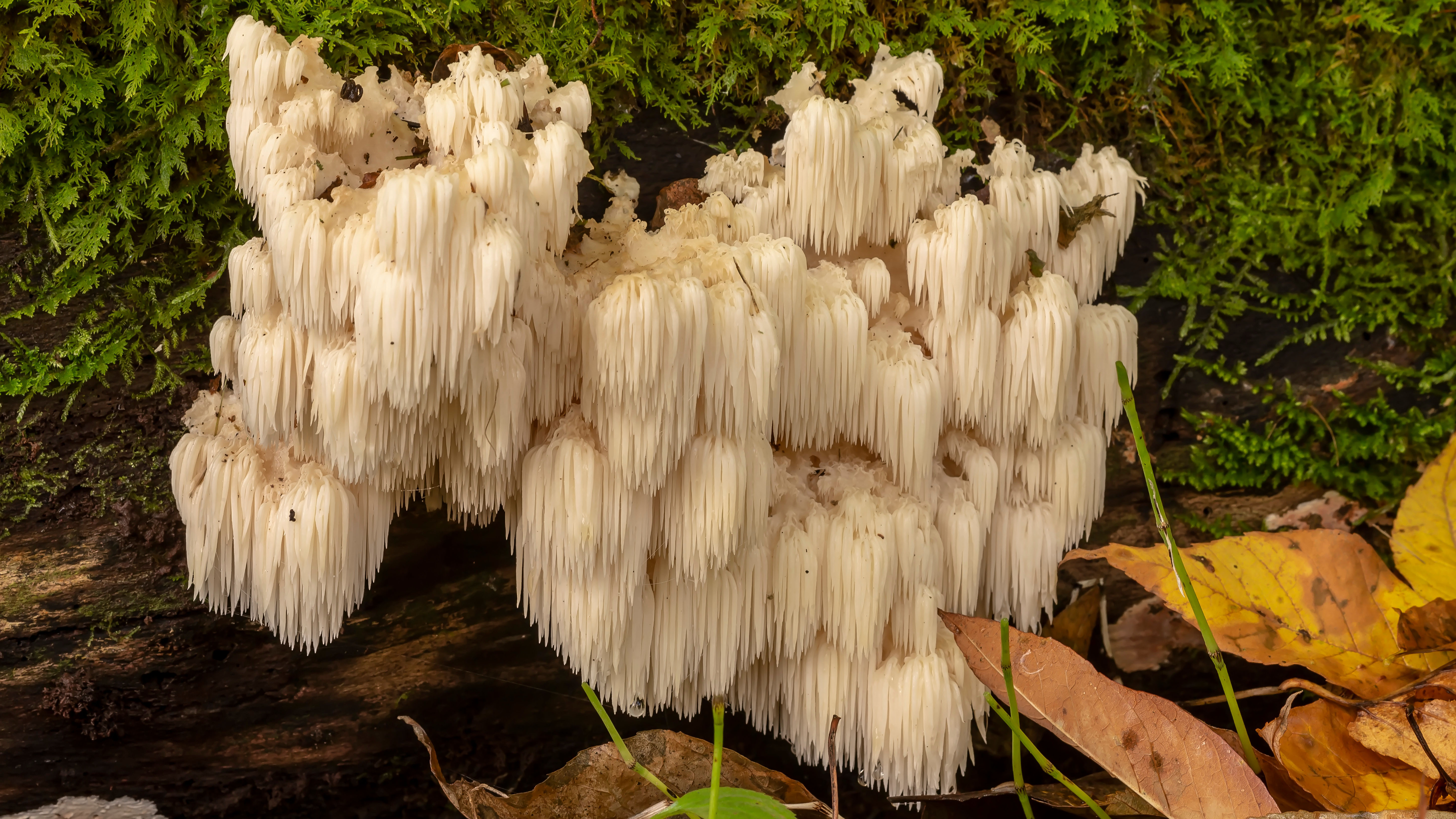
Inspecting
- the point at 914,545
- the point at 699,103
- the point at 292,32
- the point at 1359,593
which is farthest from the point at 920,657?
the point at 292,32

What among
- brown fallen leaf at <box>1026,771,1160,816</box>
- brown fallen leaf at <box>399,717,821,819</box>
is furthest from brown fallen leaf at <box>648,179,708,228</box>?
brown fallen leaf at <box>1026,771,1160,816</box>

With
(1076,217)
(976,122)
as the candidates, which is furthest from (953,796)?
(976,122)

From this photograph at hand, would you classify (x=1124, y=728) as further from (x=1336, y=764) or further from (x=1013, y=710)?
(x=1336, y=764)

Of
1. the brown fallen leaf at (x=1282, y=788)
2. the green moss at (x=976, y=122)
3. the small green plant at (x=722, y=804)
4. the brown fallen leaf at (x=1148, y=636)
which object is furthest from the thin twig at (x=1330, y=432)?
the small green plant at (x=722, y=804)

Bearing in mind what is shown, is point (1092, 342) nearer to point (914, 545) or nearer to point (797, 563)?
point (914, 545)

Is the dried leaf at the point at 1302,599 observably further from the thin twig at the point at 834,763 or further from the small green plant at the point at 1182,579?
the thin twig at the point at 834,763

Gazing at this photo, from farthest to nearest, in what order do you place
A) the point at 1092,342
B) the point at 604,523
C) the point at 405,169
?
the point at 1092,342 < the point at 604,523 < the point at 405,169

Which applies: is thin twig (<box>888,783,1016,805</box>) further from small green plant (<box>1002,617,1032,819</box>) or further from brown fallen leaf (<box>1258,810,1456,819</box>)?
brown fallen leaf (<box>1258,810,1456,819</box>)
